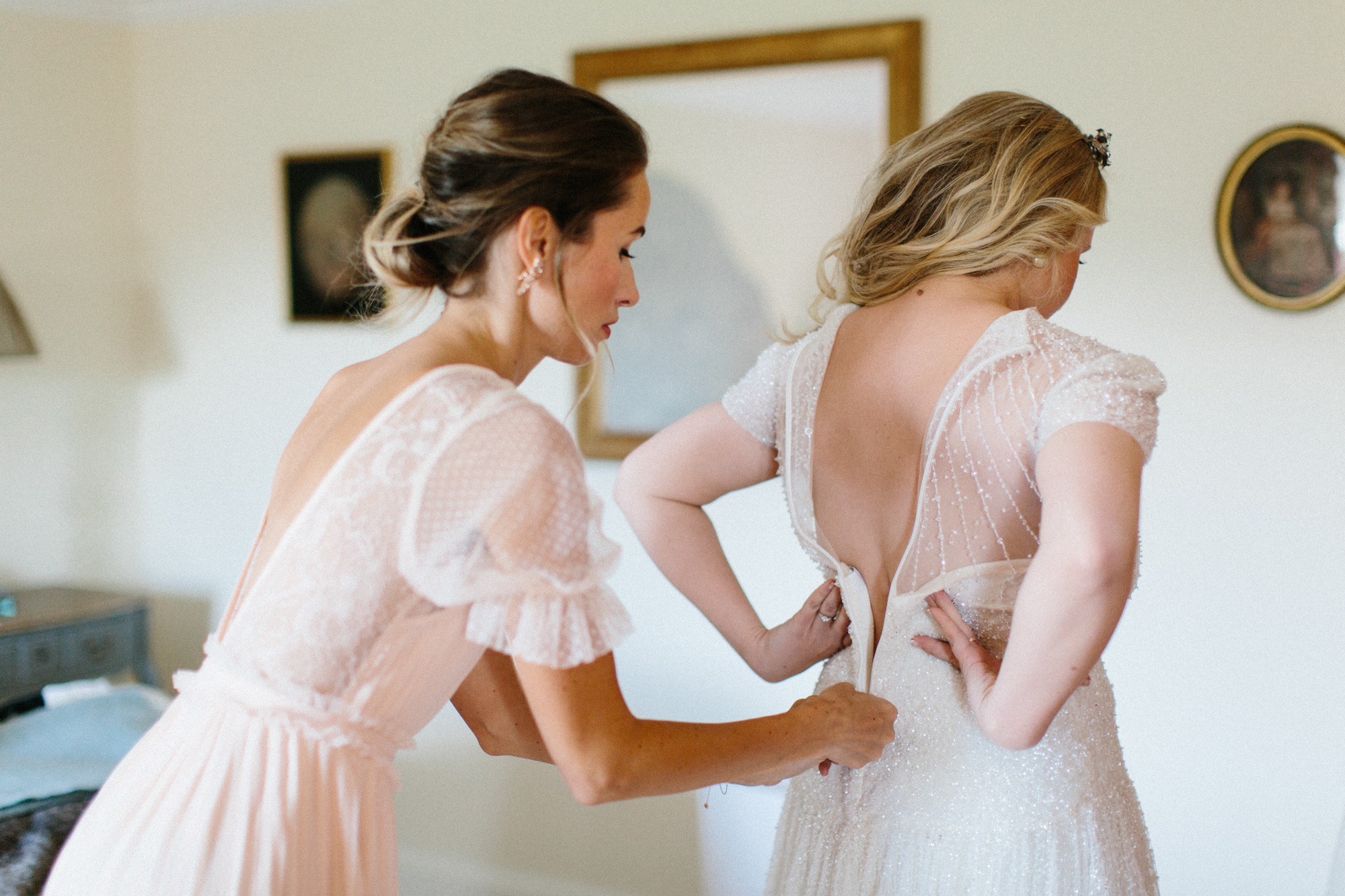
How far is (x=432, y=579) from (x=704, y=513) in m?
0.70

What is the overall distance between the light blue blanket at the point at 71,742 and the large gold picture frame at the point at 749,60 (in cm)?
126

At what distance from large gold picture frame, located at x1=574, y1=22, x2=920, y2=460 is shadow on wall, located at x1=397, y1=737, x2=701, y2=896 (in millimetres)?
960

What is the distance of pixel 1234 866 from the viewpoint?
7.52ft

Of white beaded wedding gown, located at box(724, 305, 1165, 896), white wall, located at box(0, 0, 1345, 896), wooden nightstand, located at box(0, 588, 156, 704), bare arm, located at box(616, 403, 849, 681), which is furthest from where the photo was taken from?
wooden nightstand, located at box(0, 588, 156, 704)

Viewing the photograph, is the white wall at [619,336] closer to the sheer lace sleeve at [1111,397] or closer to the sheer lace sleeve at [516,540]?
the sheer lace sleeve at [1111,397]

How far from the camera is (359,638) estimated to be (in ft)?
3.03

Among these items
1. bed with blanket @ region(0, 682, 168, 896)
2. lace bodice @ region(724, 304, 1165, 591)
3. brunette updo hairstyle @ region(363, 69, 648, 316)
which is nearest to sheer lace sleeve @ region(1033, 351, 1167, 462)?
lace bodice @ region(724, 304, 1165, 591)

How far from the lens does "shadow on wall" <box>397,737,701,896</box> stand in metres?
2.88

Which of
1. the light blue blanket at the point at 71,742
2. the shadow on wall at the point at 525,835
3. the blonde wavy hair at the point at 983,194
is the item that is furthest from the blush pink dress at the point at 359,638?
the shadow on wall at the point at 525,835

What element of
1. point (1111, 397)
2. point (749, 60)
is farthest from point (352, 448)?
point (749, 60)

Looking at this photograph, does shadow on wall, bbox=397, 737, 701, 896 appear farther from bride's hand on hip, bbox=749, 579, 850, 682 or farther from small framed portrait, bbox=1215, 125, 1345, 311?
small framed portrait, bbox=1215, 125, 1345, 311

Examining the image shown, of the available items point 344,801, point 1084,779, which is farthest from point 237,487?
point 1084,779

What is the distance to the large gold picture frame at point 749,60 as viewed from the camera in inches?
94.8

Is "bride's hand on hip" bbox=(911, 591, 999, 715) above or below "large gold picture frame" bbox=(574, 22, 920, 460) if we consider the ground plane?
below
